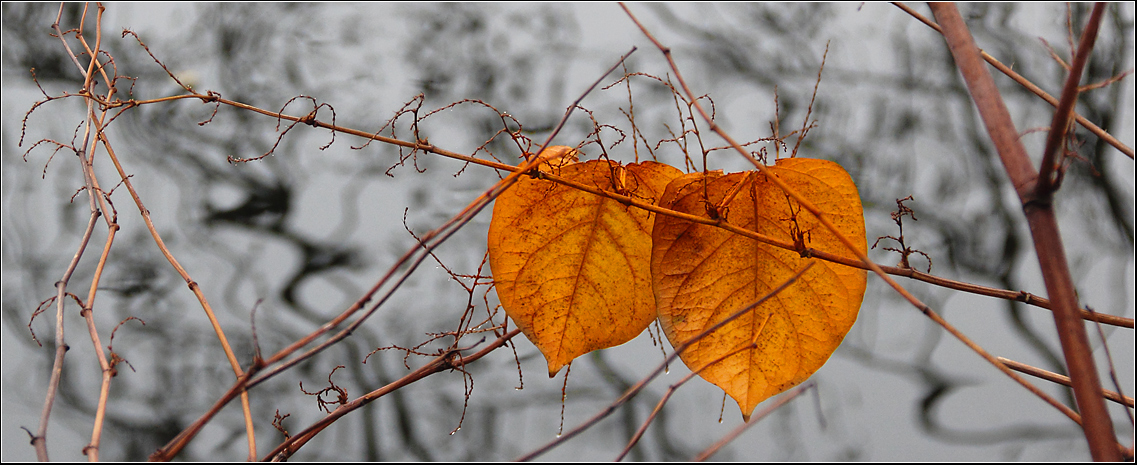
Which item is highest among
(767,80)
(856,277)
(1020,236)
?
(767,80)

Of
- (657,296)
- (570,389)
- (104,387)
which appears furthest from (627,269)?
(570,389)

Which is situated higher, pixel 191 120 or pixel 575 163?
pixel 191 120

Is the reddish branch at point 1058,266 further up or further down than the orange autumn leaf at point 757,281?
further down

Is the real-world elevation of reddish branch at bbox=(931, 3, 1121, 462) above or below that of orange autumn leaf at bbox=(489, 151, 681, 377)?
below

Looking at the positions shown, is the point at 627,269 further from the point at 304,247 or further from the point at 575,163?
the point at 304,247
